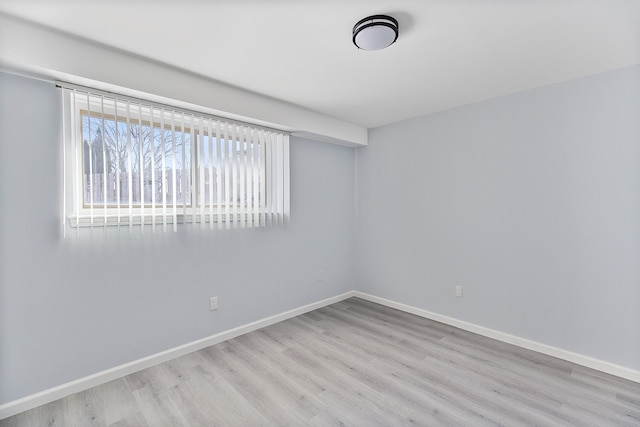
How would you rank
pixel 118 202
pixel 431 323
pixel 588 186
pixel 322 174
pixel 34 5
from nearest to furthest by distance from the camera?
pixel 34 5 < pixel 118 202 < pixel 588 186 < pixel 431 323 < pixel 322 174

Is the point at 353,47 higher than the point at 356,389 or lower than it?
higher

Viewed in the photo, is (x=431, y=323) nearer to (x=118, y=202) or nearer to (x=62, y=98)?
(x=118, y=202)

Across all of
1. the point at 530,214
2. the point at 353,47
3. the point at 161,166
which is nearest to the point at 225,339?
the point at 161,166

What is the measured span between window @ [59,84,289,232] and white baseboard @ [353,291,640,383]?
207cm

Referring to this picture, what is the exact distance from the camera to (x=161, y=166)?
236cm

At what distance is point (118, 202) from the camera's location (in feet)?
7.12

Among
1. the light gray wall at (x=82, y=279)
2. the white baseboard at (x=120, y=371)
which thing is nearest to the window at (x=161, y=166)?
the light gray wall at (x=82, y=279)

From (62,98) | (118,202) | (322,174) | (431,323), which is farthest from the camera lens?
(322,174)

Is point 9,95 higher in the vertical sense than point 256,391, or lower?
higher

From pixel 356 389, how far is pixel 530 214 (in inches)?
Result: 84.7

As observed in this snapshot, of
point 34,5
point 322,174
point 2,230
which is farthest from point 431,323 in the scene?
point 34,5

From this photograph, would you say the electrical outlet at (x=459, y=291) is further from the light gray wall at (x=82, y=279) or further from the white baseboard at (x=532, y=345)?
the light gray wall at (x=82, y=279)

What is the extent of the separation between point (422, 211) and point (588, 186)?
1.46m

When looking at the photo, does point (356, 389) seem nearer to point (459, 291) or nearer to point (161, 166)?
point (459, 291)
